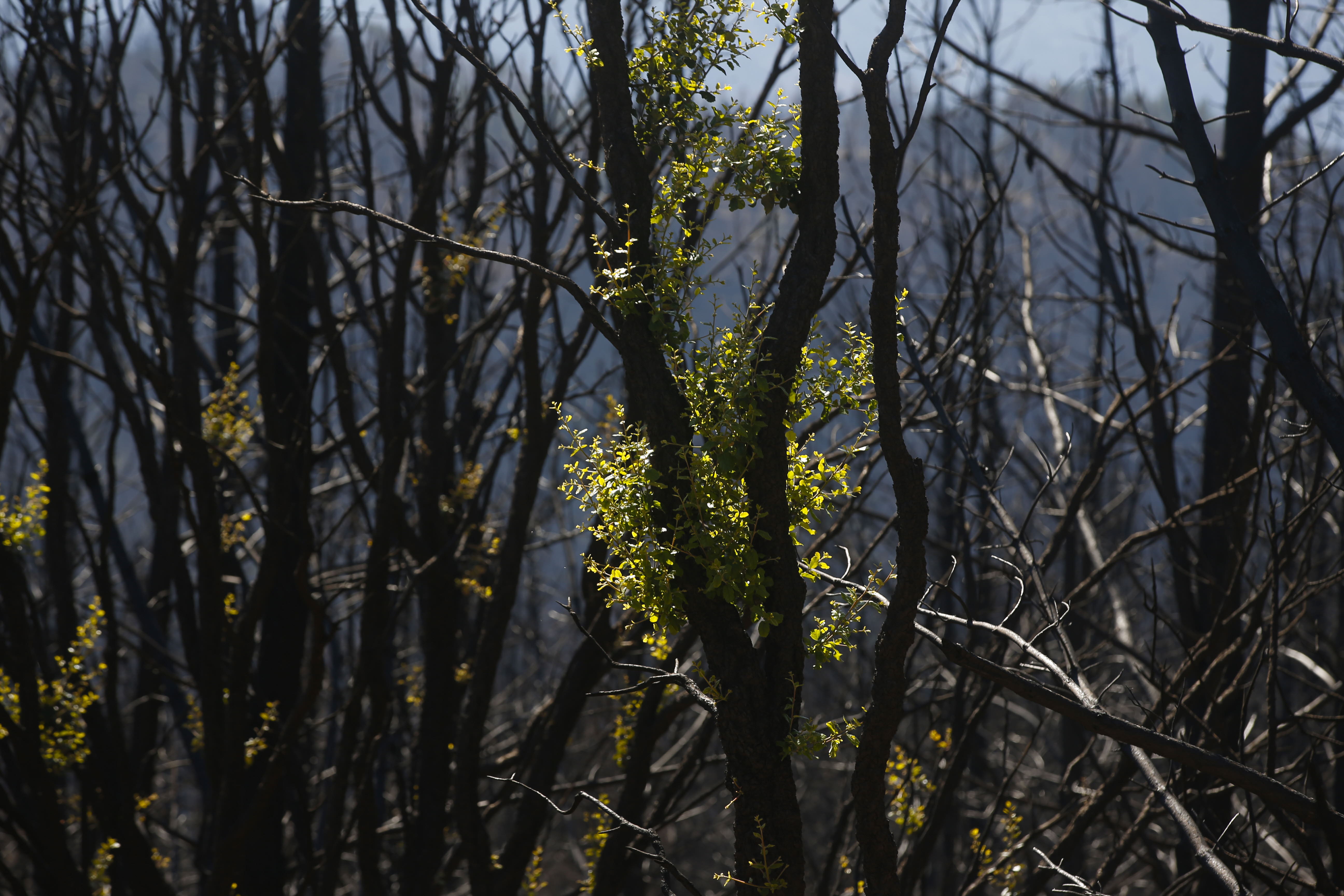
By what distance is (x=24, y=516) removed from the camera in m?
3.70

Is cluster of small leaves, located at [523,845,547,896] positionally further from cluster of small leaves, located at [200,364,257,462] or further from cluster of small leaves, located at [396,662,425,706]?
cluster of small leaves, located at [200,364,257,462]

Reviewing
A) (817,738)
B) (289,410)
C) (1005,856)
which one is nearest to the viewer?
(817,738)

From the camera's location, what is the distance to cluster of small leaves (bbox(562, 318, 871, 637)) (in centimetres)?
172

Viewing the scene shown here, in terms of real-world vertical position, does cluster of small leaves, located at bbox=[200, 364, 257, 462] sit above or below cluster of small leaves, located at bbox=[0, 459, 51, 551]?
above

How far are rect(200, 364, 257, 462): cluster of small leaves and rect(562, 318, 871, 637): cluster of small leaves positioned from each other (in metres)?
3.19

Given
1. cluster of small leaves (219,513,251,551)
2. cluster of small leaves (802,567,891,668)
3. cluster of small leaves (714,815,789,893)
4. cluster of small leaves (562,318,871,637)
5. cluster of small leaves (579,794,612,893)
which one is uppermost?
cluster of small leaves (219,513,251,551)

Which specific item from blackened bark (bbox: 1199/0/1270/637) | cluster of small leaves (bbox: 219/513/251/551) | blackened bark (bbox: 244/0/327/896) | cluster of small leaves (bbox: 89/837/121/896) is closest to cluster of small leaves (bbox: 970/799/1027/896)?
blackened bark (bbox: 1199/0/1270/637)

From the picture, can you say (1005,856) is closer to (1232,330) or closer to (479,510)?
(1232,330)

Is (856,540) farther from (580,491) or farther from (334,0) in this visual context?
(580,491)

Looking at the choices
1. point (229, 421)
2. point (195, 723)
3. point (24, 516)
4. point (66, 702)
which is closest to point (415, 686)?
point (195, 723)

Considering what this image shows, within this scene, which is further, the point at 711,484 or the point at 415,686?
the point at 415,686

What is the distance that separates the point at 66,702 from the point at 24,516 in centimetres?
75

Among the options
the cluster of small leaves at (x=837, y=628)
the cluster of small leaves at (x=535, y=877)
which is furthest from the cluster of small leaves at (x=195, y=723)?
the cluster of small leaves at (x=837, y=628)

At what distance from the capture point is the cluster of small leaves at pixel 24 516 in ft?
11.6
